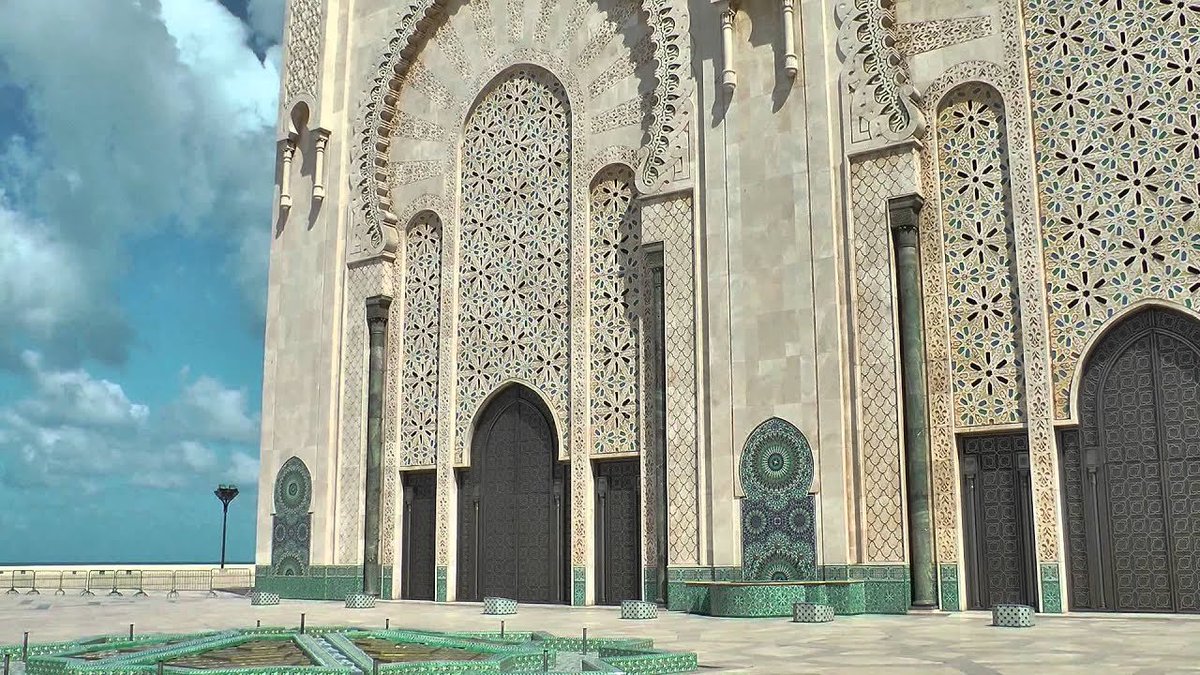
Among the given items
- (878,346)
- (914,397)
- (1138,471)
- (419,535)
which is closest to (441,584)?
(419,535)

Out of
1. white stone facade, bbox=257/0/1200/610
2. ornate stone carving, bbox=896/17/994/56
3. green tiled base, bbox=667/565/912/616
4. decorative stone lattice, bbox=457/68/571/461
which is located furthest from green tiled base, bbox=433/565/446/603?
ornate stone carving, bbox=896/17/994/56

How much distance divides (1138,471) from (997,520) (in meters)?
1.02

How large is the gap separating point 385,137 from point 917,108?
585cm

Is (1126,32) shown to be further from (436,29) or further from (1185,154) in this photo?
(436,29)

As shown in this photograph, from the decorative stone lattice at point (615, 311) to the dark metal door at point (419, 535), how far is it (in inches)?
83.9

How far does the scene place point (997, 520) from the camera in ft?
27.8

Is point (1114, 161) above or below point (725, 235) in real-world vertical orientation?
above

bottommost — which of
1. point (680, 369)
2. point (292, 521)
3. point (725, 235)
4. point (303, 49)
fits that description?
point (292, 521)

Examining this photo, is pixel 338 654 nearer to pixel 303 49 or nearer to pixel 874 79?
pixel 874 79

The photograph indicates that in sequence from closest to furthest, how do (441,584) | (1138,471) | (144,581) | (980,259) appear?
1. (1138,471)
2. (980,259)
3. (441,584)
4. (144,581)

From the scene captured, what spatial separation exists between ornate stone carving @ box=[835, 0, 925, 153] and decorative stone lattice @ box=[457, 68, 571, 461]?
9.75 ft

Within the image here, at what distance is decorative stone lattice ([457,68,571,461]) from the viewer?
10977mm

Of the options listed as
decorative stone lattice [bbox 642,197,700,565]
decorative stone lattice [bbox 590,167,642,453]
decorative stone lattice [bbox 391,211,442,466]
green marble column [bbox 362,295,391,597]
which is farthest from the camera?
decorative stone lattice [bbox 391,211,442,466]

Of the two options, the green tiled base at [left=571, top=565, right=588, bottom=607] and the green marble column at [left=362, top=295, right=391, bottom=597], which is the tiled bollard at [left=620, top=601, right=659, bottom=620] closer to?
the green tiled base at [left=571, top=565, right=588, bottom=607]
